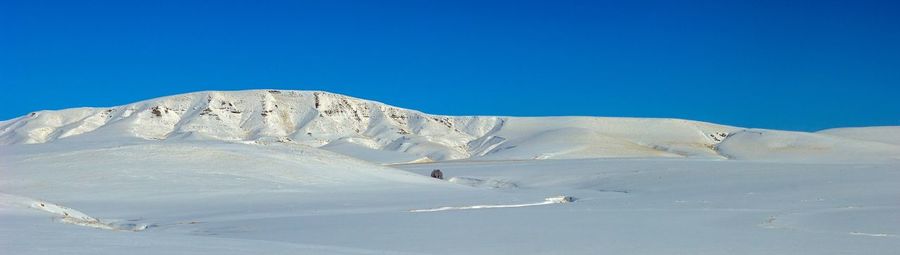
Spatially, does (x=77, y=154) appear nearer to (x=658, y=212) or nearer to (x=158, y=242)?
(x=658, y=212)

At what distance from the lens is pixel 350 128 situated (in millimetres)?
132875

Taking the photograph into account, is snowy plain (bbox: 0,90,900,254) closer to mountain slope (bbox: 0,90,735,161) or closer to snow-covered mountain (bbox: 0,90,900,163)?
snow-covered mountain (bbox: 0,90,900,163)

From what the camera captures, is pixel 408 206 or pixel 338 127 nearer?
pixel 408 206

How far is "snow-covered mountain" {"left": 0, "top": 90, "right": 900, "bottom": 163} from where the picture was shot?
4434 inches

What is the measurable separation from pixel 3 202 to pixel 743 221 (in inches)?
539

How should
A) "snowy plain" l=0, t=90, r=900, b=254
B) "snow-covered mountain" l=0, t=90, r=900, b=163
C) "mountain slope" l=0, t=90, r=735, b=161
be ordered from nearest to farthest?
"snowy plain" l=0, t=90, r=900, b=254 → "snow-covered mountain" l=0, t=90, r=900, b=163 → "mountain slope" l=0, t=90, r=735, b=161

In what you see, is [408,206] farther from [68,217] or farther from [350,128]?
[350,128]

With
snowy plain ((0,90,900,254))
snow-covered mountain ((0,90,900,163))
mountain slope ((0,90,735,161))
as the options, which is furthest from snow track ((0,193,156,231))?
mountain slope ((0,90,735,161))

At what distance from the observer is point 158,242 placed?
10812 millimetres

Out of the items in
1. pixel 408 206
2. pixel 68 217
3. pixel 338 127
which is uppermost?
pixel 338 127

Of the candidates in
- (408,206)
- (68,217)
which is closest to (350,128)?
(408,206)

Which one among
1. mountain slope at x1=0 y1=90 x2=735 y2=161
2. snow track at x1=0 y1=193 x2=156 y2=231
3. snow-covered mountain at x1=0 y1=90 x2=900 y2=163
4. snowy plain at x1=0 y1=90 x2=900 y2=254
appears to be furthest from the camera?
mountain slope at x1=0 y1=90 x2=735 y2=161

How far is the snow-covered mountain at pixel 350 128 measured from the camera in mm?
112625

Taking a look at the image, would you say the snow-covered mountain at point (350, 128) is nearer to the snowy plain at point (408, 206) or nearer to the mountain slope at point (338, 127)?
the mountain slope at point (338, 127)
